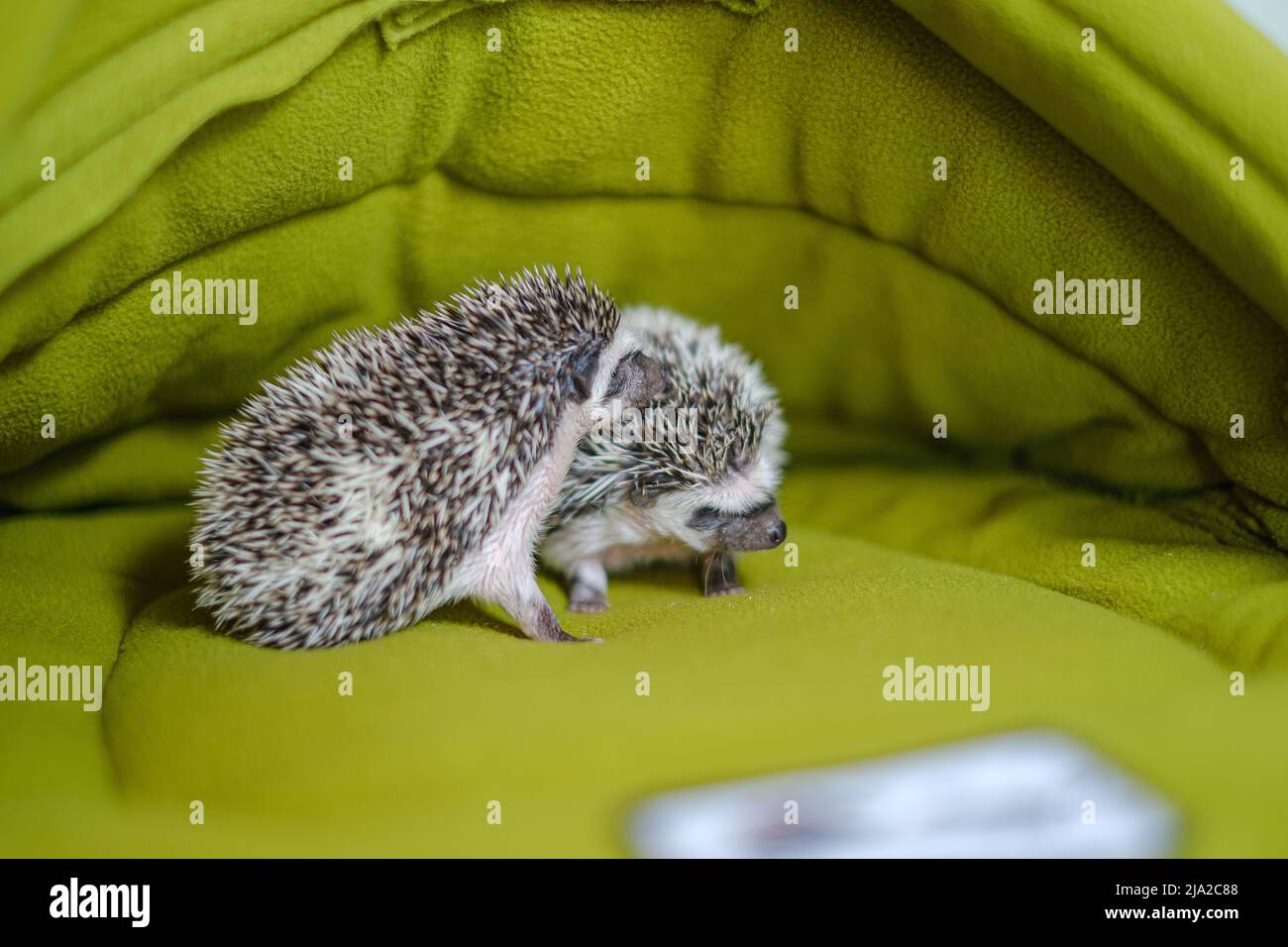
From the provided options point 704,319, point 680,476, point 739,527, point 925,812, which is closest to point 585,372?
point 680,476

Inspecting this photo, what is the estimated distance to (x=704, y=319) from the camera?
2.11 metres

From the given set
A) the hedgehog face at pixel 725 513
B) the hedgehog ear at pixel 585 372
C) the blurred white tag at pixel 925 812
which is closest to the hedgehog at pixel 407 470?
the hedgehog ear at pixel 585 372

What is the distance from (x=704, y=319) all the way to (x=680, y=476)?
1.71 ft

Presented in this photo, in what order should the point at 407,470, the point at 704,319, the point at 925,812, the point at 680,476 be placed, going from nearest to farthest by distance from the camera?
the point at 925,812
the point at 407,470
the point at 680,476
the point at 704,319

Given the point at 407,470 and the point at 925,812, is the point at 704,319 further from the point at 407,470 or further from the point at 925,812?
the point at 925,812

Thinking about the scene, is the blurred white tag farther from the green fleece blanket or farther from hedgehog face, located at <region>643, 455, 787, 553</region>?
hedgehog face, located at <region>643, 455, 787, 553</region>

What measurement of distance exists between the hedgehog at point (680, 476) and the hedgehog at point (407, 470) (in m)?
0.09

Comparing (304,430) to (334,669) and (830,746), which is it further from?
(830,746)

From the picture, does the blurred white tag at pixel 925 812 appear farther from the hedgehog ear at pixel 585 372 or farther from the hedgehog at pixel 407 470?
the hedgehog ear at pixel 585 372

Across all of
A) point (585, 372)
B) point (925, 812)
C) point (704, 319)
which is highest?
point (704, 319)

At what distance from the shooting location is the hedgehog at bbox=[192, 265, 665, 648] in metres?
1.40

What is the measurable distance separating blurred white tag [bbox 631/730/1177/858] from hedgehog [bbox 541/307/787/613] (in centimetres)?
56

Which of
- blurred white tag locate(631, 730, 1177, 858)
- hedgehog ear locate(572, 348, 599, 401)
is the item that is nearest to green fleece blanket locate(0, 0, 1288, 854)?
blurred white tag locate(631, 730, 1177, 858)

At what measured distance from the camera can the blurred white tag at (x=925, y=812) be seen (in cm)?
115
